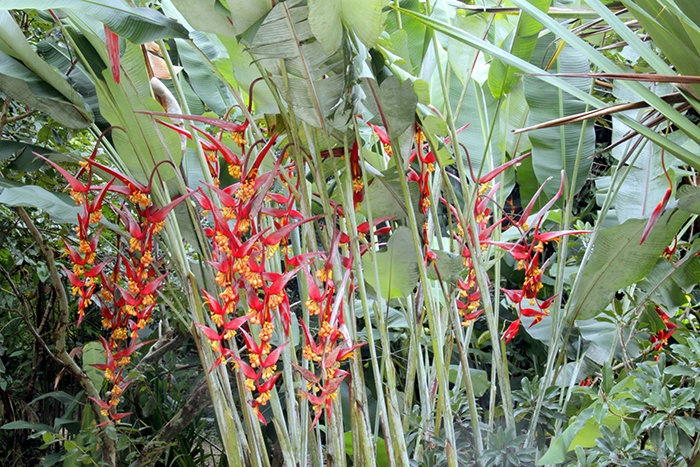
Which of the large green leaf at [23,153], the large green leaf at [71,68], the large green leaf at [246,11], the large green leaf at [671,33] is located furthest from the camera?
the large green leaf at [71,68]

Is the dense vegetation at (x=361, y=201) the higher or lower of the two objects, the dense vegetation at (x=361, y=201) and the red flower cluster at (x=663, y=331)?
the higher

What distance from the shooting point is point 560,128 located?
1223 millimetres

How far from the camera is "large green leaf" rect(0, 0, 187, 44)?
0.72 meters

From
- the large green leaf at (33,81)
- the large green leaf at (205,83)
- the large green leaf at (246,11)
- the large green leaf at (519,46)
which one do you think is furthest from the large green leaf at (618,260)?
the large green leaf at (33,81)

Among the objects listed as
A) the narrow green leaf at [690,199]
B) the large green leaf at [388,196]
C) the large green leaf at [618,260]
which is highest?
the large green leaf at [388,196]

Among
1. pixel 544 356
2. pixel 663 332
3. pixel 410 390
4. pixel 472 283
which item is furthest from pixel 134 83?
pixel 544 356

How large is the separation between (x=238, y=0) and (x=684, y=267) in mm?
955

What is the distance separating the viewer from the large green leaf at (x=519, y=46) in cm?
100

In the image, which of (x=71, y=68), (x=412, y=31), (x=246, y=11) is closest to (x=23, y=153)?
(x=71, y=68)

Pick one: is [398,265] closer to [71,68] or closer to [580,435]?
[580,435]

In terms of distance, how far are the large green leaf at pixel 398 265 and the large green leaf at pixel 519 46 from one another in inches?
11.8

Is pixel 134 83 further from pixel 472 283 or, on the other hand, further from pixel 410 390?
pixel 410 390

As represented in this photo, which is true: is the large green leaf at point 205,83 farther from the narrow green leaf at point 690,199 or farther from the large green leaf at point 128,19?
the narrow green leaf at point 690,199

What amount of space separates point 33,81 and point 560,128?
3.12ft
